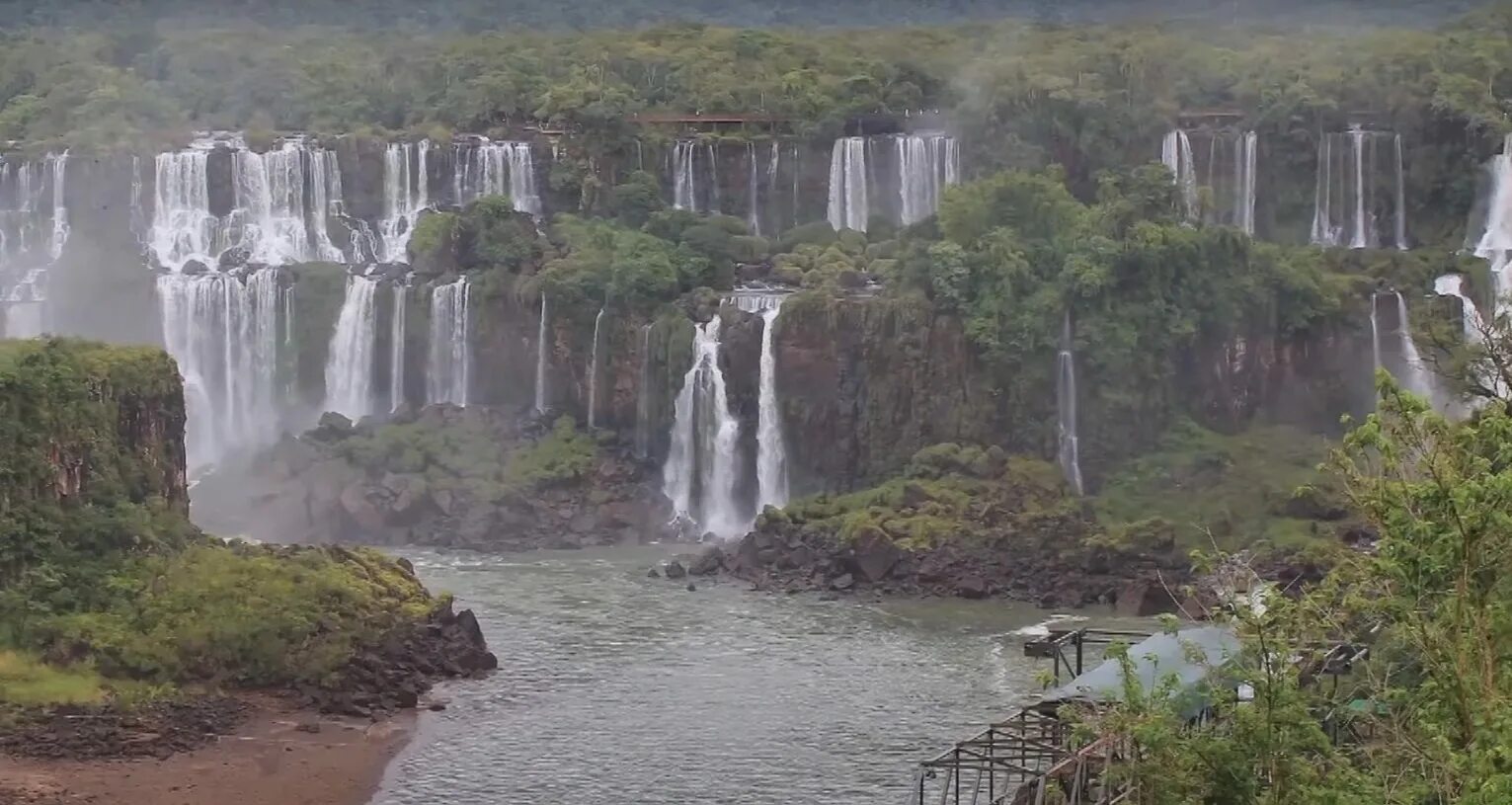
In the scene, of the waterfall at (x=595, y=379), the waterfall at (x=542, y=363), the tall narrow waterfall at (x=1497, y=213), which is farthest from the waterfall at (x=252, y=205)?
the tall narrow waterfall at (x=1497, y=213)

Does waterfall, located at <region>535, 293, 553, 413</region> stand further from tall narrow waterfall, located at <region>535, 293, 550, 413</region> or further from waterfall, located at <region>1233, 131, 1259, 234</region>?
waterfall, located at <region>1233, 131, 1259, 234</region>

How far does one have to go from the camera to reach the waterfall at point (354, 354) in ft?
247

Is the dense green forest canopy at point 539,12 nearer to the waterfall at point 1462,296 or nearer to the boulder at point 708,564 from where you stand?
the waterfall at point 1462,296

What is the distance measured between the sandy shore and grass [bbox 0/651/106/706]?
2.58 meters

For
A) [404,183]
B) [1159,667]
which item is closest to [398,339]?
[404,183]

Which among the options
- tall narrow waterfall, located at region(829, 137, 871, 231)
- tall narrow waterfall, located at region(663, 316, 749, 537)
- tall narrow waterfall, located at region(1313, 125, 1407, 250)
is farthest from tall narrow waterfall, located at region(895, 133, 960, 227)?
tall narrow waterfall, located at region(663, 316, 749, 537)

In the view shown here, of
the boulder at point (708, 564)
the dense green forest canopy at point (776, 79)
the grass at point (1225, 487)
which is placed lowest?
the boulder at point (708, 564)

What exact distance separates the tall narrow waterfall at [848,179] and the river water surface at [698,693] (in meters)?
24.9

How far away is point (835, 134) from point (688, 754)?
4468 centimetres

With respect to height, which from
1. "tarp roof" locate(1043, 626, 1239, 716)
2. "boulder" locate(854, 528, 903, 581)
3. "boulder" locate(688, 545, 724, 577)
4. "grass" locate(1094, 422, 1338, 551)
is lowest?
"boulder" locate(688, 545, 724, 577)

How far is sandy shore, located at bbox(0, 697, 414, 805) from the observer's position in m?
40.3

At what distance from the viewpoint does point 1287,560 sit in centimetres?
5772

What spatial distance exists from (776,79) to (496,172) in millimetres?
13320

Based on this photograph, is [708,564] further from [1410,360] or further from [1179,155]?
[1179,155]
